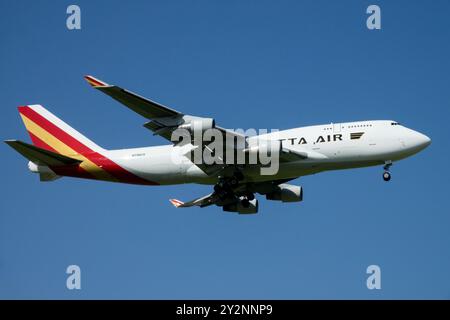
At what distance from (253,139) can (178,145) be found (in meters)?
4.41

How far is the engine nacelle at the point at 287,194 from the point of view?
4897 cm

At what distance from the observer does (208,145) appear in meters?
42.7

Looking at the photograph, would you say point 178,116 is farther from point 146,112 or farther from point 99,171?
point 99,171

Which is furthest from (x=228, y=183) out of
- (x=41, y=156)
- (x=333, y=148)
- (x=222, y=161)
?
(x=41, y=156)

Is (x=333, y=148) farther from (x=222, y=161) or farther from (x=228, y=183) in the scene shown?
(x=228, y=183)

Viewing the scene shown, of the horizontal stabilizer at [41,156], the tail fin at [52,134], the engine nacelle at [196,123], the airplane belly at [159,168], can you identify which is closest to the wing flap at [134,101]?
the engine nacelle at [196,123]

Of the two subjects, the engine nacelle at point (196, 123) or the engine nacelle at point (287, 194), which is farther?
the engine nacelle at point (287, 194)

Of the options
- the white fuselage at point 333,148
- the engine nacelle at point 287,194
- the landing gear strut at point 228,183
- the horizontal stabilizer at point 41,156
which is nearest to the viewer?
the white fuselage at point 333,148

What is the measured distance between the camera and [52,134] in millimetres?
48344

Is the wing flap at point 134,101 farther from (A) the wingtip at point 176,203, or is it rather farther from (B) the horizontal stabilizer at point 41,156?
(A) the wingtip at point 176,203

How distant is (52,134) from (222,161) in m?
12.0

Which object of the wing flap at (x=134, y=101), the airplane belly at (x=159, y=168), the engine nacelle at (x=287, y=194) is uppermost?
the wing flap at (x=134, y=101)

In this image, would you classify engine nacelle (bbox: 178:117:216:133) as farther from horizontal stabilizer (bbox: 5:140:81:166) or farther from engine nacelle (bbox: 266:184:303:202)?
engine nacelle (bbox: 266:184:303:202)

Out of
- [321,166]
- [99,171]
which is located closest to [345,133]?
[321,166]
